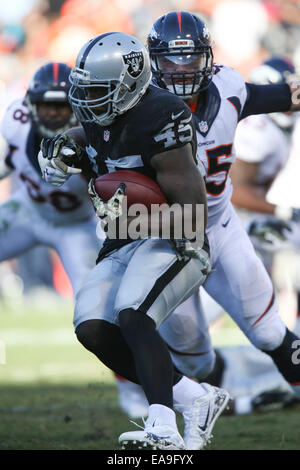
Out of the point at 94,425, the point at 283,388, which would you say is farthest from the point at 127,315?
the point at 283,388

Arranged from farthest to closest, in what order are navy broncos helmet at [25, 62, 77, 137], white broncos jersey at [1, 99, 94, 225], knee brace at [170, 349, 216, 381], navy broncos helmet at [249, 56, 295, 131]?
navy broncos helmet at [249, 56, 295, 131], white broncos jersey at [1, 99, 94, 225], navy broncos helmet at [25, 62, 77, 137], knee brace at [170, 349, 216, 381]

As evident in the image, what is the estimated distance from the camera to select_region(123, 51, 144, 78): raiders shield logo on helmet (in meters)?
3.16

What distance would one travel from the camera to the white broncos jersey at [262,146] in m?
5.27

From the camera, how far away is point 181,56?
3.65 metres

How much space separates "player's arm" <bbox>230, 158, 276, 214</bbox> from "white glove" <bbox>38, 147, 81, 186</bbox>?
6.26 feet

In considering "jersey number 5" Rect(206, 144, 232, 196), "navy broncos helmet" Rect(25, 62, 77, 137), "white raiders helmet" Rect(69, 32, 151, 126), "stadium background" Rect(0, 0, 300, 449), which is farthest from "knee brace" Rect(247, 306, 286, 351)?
"navy broncos helmet" Rect(25, 62, 77, 137)

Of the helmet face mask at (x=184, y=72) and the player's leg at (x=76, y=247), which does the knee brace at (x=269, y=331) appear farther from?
the player's leg at (x=76, y=247)

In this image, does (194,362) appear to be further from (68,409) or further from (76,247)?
(76,247)

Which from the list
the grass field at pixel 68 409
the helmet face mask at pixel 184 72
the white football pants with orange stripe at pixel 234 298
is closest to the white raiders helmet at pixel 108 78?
the helmet face mask at pixel 184 72

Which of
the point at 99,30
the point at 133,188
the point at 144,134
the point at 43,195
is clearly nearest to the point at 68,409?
the point at 43,195

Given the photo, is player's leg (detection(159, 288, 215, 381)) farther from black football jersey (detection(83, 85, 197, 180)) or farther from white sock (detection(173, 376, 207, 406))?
black football jersey (detection(83, 85, 197, 180))

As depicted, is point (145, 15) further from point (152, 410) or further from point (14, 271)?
point (152, 410)

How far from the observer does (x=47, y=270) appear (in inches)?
395

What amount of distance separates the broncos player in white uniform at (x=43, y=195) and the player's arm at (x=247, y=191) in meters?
0.90
